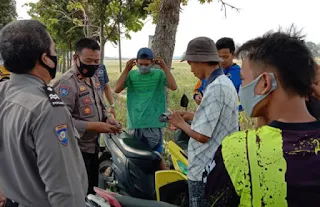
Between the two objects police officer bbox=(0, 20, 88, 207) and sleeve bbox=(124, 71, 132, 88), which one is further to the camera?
sleeve bbox=(124, 71, 132, 88)

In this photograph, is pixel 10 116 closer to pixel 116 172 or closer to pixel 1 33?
pixel 1 33

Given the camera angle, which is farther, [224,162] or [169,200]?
[169,200]

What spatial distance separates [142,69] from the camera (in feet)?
10.7

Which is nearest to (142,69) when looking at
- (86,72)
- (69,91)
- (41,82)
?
(86,72)

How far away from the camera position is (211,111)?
1992 mm

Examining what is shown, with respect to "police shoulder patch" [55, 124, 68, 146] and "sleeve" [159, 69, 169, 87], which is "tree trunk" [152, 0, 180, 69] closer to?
"sleeve" [159, 69, 169, 87]

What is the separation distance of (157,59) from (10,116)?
2.09 meters

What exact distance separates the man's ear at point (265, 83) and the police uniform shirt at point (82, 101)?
1.80m

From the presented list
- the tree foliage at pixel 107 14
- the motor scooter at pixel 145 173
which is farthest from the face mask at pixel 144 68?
the tree foliage at pixel 107 14

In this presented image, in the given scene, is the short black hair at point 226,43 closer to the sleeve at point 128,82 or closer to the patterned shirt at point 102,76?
the sleeve at point 128,82

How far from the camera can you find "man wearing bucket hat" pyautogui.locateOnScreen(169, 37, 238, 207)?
2.00 metres

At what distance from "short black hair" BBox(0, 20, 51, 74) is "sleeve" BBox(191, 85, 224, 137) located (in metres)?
1.02

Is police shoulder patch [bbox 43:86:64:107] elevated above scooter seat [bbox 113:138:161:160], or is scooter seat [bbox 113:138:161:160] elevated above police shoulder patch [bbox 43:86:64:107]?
police shoulder patch [bbox 43:86:64:107]

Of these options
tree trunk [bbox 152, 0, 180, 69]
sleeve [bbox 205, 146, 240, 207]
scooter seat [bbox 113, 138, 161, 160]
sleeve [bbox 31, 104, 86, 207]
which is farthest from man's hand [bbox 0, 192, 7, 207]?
tree trunk [bbox 152, 0, 180, 69]
